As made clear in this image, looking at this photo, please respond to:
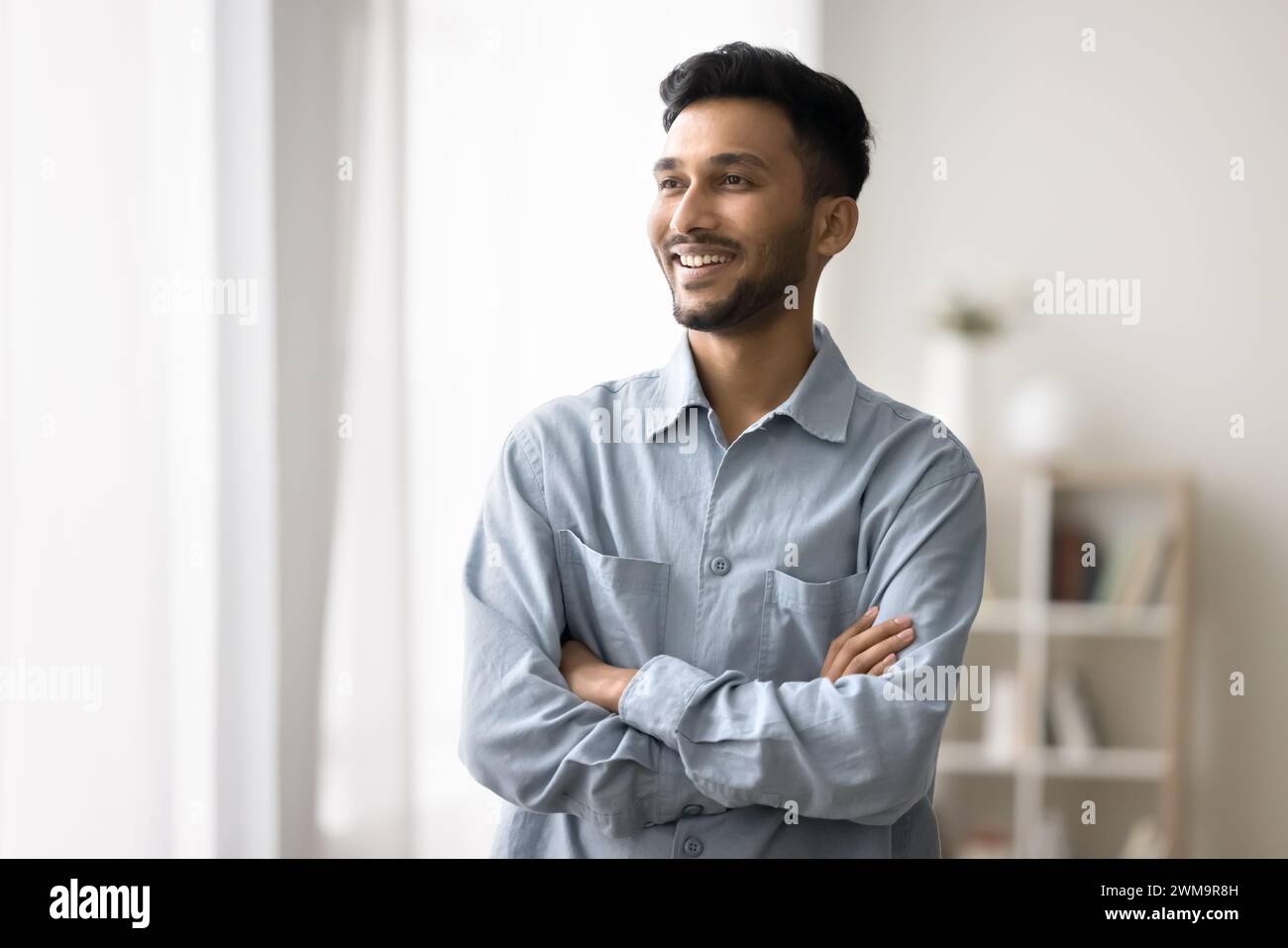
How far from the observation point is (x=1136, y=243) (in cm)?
264

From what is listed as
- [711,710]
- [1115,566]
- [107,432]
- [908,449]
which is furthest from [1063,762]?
[107,432]

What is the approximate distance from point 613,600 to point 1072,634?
68.6 inches

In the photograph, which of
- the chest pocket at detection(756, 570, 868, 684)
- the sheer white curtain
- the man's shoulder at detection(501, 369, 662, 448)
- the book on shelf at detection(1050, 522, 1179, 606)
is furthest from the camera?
the book on shelf at detection(1050, 522, 1179, 606)

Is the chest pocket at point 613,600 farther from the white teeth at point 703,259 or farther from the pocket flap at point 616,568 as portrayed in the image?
the white teeth at point 703,259

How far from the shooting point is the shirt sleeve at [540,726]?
4.11 ft

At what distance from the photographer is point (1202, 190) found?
2.62 meters

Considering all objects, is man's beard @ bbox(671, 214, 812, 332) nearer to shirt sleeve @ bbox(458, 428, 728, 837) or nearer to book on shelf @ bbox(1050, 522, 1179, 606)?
shirt sleeve @ bbox(458, 428, 728, 837)

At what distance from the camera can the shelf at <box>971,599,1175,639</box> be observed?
2553mm

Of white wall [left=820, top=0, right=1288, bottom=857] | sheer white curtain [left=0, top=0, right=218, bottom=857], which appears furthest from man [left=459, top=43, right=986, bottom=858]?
white wall [left=820, top=0, right=1288, bottom=857]

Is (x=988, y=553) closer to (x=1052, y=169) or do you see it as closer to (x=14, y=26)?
(x=1052, y=169)

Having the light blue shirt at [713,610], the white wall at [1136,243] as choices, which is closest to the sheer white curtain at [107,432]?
the light blue shirt at [713,610]

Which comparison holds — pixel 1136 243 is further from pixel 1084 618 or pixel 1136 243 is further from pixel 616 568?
pixel 616 568

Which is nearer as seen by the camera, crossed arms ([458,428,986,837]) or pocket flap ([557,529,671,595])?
→ crossed arms ([458,428,986,837])

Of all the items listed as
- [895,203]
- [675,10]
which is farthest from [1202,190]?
[675,10]
